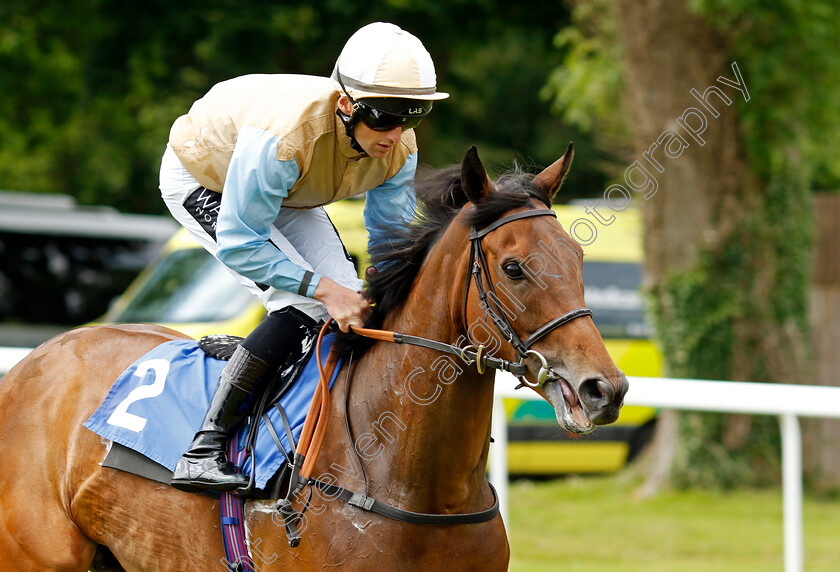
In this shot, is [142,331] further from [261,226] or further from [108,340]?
[261,226]

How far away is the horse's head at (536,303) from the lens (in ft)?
8.32

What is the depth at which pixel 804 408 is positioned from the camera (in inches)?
173

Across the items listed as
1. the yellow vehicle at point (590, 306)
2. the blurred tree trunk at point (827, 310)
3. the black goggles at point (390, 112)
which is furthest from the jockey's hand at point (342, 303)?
the blurred tree trunk at point (827, 310)

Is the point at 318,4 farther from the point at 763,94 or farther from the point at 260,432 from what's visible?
the point at 260,432

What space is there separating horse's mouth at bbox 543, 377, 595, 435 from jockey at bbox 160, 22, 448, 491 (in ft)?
2.39

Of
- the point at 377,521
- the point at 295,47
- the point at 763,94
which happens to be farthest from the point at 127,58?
the point at 377,521

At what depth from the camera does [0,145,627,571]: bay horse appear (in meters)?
2.67

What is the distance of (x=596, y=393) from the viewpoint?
253cm

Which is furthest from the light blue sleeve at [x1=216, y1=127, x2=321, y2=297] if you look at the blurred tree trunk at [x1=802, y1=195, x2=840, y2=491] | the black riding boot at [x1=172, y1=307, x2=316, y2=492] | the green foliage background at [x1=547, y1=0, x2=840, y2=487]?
the blurred tree trunk at [x1=802, y1=195, x2=840, y2=491]

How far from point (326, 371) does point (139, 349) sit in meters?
0.90

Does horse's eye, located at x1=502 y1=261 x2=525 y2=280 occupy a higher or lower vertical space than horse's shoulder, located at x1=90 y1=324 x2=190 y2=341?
higher

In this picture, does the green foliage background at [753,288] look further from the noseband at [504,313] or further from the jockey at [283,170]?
the noseband at [504,313]

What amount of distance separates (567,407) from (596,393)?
90 mm

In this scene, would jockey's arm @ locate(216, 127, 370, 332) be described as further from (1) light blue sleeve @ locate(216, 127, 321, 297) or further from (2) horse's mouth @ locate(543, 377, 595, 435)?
(2) horse's mouth @ locate(543, 377, 595, 435)
